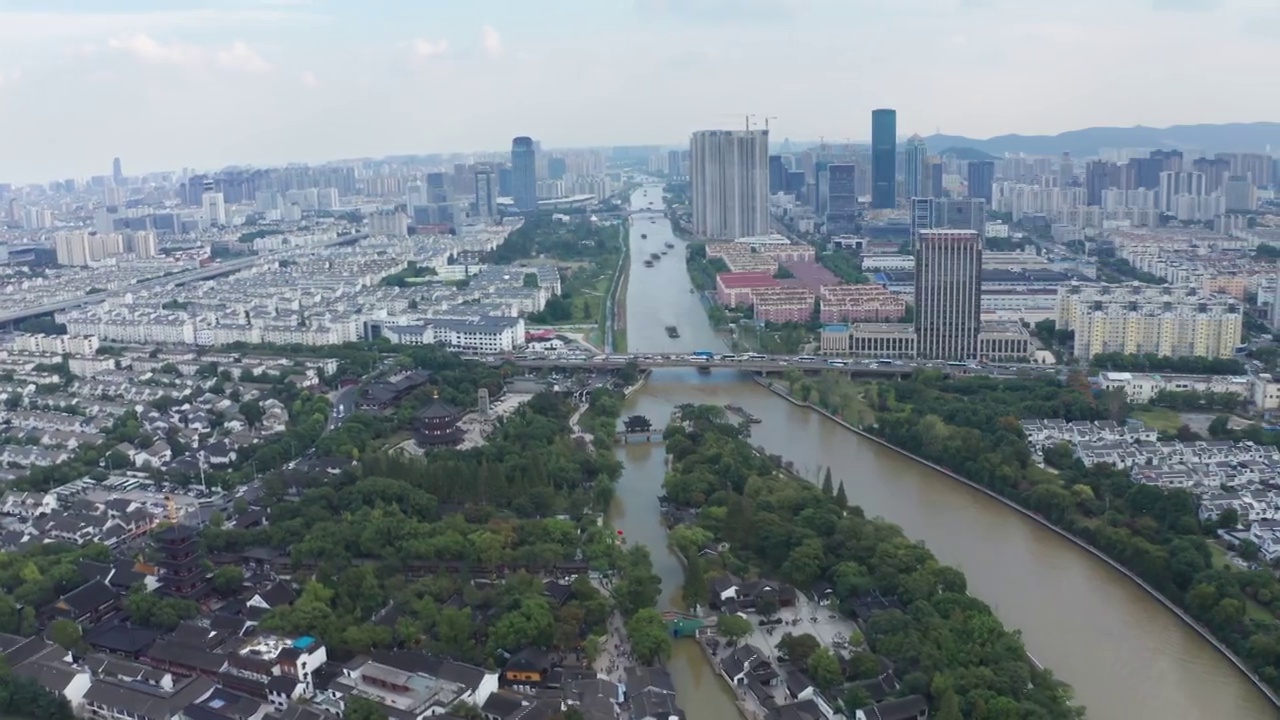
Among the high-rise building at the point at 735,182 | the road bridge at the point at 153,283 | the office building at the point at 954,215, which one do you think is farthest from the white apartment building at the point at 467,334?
the high-rise building at the point at 735,182

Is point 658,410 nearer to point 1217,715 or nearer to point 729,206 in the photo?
point 1217,715

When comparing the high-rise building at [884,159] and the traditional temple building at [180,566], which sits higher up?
the high-rise building at [884,159]

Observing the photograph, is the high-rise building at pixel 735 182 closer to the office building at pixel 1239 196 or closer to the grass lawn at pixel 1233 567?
the office building at pixel 1239 196

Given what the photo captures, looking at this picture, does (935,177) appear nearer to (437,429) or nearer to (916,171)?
(916,171)

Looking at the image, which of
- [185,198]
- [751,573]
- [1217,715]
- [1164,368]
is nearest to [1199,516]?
[1217,715]

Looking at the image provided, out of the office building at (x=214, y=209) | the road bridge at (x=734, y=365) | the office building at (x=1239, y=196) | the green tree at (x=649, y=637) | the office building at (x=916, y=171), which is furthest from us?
the office building at (x=214, y=209)

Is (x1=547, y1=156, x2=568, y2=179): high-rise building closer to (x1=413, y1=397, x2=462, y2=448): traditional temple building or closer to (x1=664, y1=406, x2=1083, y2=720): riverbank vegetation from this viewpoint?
(x1=413, y1=397, x2=462, y2=448): traditional temple building
